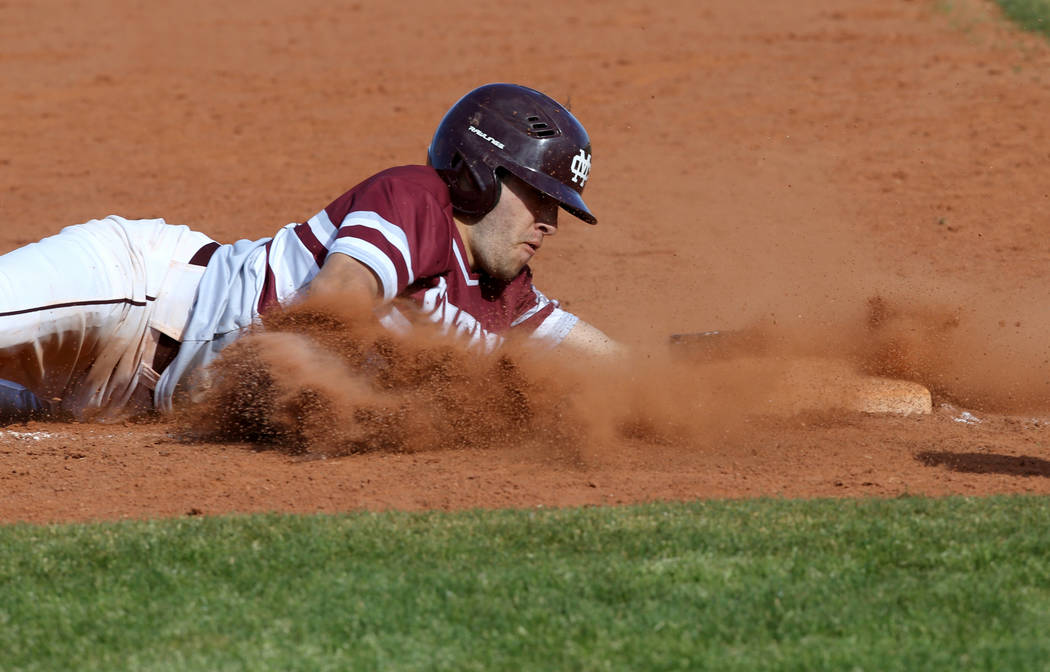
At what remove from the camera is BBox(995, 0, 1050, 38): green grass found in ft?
50.0

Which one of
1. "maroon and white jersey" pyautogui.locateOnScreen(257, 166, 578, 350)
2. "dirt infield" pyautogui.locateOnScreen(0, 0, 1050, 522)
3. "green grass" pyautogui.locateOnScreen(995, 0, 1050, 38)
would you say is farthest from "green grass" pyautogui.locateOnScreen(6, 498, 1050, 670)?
"green grass" pyautogui.locateOnScreen(995, 0, 1050, 38)

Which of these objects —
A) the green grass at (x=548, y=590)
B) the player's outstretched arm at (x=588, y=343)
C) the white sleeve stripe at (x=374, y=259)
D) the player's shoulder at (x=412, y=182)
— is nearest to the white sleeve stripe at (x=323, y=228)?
the player's shoulder at (x=412, y=182)

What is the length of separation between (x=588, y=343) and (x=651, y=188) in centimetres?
549

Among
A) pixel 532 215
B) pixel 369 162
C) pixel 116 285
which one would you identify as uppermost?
pixel 532 215

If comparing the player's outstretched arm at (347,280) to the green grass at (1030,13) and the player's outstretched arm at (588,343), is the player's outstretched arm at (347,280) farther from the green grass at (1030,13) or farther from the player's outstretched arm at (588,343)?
the green grass at (1030,13)

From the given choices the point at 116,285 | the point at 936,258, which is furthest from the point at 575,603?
the point at 936,258

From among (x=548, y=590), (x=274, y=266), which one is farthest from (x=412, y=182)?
(x=548, y=590)

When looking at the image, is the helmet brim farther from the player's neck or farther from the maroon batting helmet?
the player's neck

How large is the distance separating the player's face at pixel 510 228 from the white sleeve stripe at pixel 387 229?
0.47m

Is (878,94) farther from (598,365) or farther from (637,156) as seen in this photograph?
(598,365)

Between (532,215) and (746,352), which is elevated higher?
(532,215)

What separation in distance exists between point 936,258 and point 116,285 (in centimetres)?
593

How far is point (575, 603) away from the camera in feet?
10.5

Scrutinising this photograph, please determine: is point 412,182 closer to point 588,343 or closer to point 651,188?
point 588,343
